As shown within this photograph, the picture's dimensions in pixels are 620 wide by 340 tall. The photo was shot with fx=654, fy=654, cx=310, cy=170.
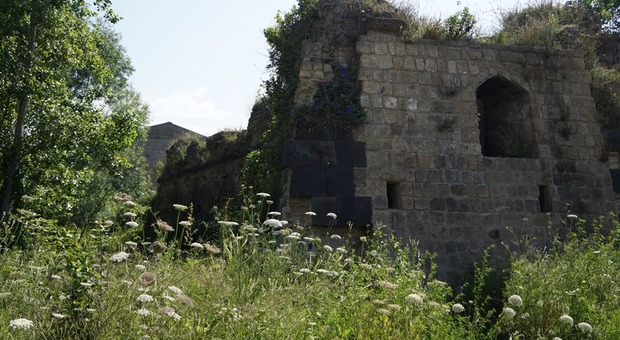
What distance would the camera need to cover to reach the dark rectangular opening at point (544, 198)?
9363 mm

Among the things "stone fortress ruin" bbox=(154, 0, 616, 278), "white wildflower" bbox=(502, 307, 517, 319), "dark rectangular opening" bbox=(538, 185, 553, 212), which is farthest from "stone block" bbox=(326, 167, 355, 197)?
"white wildflower" bbox=(502, 307, 517, 319)

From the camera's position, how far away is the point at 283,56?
10078 millimetres

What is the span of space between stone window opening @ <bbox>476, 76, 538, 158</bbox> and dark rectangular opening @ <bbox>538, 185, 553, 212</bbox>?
1.61 ft

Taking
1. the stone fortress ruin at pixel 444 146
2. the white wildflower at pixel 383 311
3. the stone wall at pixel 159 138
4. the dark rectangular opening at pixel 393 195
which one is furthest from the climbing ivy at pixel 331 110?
the stone wall at pixel 159 138

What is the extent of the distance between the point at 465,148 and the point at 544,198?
1401mm

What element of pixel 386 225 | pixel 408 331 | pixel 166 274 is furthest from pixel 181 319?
pixel 386 225

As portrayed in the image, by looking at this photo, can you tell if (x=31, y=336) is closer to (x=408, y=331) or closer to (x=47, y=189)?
(x=408, y=331)

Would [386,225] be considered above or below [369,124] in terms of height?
below

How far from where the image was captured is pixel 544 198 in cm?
943

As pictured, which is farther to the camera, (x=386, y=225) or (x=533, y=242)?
(x=533, y=242)

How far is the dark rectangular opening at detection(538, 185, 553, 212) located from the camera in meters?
9.36

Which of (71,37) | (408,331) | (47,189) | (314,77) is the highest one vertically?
(71,37)

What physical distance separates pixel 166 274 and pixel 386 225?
158 inches

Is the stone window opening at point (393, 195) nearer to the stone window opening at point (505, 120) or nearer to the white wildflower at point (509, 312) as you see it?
the stone window opening at point (505, 120)
